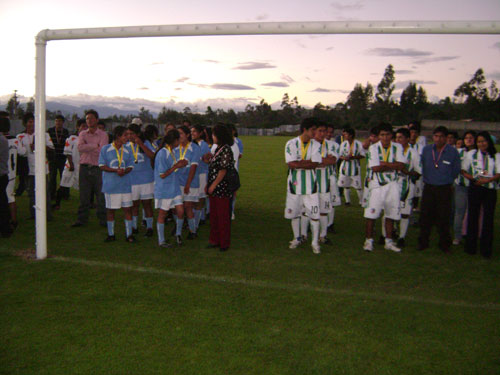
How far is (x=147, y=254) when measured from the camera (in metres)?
6.71

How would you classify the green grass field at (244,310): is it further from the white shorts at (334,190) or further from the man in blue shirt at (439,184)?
the white shorts at (334,190)

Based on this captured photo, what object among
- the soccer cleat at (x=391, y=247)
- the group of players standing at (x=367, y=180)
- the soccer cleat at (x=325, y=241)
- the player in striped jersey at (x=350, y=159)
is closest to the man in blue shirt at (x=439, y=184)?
the group of players standing at (x=367, y=180)

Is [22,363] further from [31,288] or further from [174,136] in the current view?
[174,136]

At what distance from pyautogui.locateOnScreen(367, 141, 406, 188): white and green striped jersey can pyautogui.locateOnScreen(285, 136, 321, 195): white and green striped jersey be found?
3.18ft

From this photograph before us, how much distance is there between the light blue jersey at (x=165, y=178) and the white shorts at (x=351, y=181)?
472cm

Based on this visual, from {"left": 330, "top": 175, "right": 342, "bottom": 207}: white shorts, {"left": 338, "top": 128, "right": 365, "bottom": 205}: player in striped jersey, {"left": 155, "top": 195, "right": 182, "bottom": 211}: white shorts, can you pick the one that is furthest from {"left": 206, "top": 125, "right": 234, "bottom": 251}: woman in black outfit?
{"left": 338, "top": 128, "right": 365, "bottom": 205}: player in striped jersey

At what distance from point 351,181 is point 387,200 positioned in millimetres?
3345

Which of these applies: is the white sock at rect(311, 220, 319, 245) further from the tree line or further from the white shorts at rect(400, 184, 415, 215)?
the tree line

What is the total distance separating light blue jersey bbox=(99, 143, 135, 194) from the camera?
7250 millimetres

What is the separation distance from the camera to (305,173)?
6.95 m

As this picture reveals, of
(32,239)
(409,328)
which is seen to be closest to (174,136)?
(32,239)

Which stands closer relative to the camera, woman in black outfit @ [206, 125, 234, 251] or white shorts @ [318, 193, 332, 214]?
woman in black outfit @ [206, 125, 234, 251]

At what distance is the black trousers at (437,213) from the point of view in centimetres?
728

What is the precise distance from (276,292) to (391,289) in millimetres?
1482
